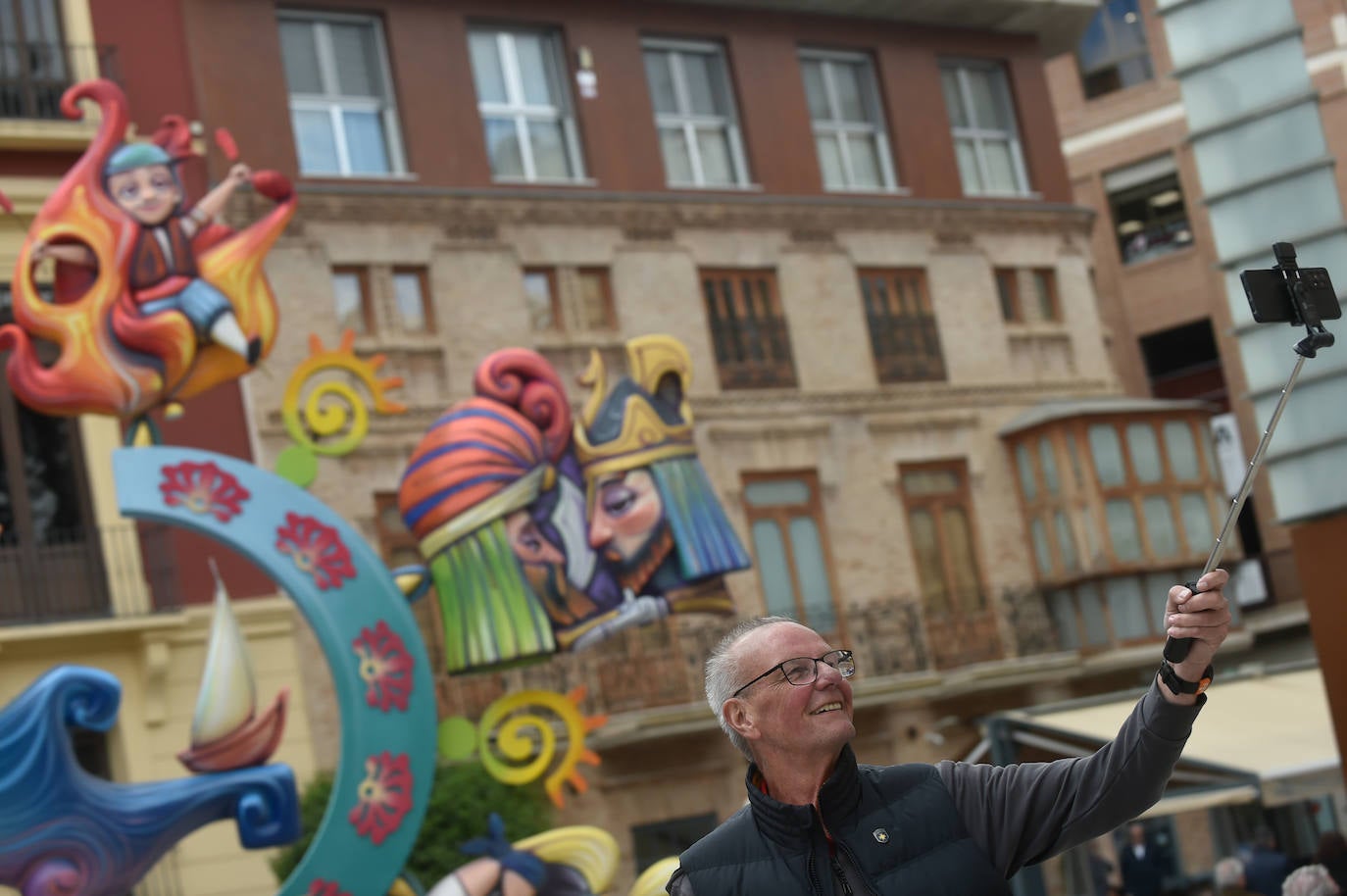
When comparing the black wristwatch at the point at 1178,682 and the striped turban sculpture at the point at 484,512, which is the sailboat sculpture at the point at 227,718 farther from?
the black wristwatch at the point at 1178,682

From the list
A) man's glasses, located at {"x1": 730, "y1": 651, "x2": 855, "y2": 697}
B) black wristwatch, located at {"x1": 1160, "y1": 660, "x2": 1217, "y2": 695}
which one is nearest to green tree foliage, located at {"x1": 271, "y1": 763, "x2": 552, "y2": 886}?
man's glasses, located at {"x1": 730, "y1": 651, "x2": 855, "y2": 697}

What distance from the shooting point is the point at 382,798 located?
1341 cm

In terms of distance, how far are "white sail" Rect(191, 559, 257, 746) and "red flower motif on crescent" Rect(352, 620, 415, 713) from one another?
81 centimetres

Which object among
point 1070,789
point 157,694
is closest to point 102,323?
point 157,694

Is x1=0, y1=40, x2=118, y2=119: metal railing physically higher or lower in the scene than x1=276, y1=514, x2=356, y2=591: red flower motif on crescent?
higher

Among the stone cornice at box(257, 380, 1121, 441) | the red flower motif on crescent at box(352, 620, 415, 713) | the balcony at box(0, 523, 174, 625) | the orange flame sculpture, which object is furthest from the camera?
the stone cornice at box(257, 380, 1121, 441)

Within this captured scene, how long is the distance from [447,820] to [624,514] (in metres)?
5.48

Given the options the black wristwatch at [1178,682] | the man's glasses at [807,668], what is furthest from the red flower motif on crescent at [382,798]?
the black wristwatch at [1178,682]

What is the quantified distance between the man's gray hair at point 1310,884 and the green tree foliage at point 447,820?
37.9 feet

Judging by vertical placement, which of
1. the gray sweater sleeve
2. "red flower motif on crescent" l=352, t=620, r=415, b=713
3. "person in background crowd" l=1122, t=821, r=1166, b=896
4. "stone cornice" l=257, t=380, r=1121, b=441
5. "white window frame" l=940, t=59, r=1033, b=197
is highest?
"white window frame" l=940, t=59, r=1033, b=197

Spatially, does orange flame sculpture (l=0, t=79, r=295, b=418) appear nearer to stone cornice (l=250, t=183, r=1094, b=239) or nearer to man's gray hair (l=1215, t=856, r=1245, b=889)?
stone cornice (l=250, t=183, r=1094, b=239)

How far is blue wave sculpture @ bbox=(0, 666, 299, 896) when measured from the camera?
1216 centimetres

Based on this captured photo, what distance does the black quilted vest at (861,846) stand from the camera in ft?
13.2

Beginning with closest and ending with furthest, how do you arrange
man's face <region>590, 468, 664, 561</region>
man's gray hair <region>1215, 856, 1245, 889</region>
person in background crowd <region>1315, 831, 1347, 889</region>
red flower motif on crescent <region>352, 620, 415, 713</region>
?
1. person in background crowd <region>1315, 831, 1347, 889</region>
2. man's gray hair <region>1215, 856, 1245, 889</region>
3. red flower motif on crescent <region>352, 620, 415, 713</region>
4. man's face <region>590, 468, 664, 561</region>
